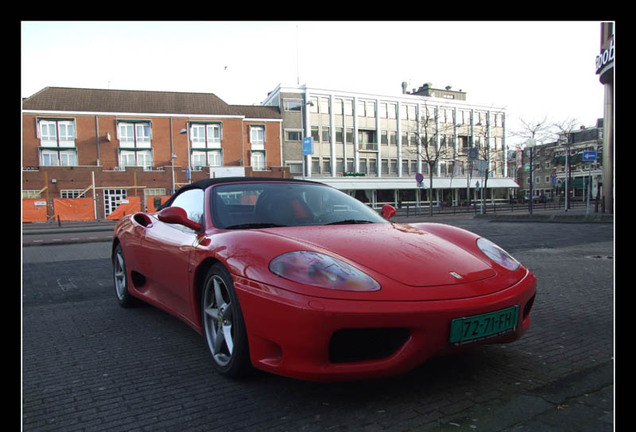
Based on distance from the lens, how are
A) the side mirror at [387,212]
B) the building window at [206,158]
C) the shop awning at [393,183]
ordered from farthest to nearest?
the shop awning at [393,183] → the building window at [206,158] → the side mirror at [387,212]

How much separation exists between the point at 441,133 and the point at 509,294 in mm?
60256

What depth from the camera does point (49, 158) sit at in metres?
45.4

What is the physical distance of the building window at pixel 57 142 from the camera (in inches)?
1774

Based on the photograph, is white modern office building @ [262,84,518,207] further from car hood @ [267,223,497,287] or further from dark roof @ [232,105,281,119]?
car hood @ [267,223,497,287]

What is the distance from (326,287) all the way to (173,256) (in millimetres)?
1636

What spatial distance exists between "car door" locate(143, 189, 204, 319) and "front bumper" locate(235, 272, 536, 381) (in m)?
1.13

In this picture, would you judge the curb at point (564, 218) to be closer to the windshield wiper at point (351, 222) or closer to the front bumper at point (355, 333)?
the windshield wiper at point (351, 222)

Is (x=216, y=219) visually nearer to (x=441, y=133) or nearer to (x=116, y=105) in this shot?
(x=116, y=105)

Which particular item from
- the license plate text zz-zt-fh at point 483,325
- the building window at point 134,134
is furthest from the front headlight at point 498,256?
the building window at point 134,134

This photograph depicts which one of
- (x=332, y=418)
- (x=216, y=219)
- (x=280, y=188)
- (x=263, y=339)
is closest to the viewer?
(x=332, y=418)

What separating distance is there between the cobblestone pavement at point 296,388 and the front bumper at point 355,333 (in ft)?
0.77

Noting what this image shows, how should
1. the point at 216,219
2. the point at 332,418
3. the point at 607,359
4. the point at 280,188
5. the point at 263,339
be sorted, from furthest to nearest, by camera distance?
the point at 280,188 < the point at 216,219 < the point at 607,359 < the point at 263,339 < the point at 332,418
